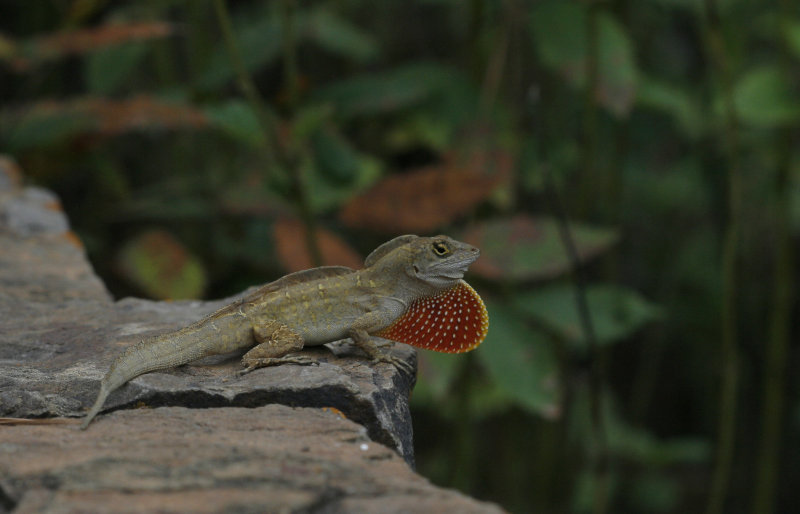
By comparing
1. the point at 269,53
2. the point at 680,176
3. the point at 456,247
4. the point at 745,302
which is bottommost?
the point at 745,302

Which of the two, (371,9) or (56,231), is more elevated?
(371,9)

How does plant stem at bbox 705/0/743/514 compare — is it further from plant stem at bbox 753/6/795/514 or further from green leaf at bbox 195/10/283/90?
green leaf at bbox 195/10/283/90

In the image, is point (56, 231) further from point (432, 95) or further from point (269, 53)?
point (432, 95)

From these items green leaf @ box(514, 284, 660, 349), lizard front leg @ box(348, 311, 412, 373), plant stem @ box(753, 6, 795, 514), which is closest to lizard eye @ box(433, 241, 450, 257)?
lizard front leg @ box(348, 311, 412, 373)

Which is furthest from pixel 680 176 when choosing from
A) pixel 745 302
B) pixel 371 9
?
pixel 371 9

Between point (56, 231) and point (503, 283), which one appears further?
point (56, 231)

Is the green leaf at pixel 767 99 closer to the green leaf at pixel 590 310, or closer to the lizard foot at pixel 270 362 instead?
the green leaf at pixel 590 310
